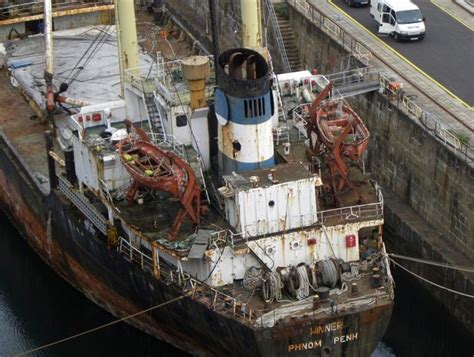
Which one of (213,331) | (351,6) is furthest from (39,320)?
(351,6)

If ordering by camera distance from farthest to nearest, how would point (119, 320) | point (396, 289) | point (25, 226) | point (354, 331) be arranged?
point (25, 226), point (396, 289), point (119, 320), point (354, 331)

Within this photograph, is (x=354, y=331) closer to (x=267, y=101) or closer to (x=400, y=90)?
(x=267, y=101)

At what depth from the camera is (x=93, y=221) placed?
42281mm

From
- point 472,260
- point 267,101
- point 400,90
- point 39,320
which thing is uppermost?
point 267,101

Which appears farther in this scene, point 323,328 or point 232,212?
point 232,212

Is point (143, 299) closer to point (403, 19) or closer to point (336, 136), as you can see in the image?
point (336, 136)

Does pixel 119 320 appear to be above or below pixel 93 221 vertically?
below

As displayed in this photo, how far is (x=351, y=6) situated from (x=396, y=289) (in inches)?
672

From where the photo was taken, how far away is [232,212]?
37.5 metres

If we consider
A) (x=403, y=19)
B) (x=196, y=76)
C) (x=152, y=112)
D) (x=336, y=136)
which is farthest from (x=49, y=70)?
(x=403, y=19)

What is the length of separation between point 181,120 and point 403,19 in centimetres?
1642

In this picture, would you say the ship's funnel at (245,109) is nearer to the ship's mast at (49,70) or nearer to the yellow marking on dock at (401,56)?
the ship's mast at (49,70)

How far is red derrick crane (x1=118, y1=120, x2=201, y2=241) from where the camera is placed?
3738cm

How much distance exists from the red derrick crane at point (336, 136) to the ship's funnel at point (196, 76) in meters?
3.55
